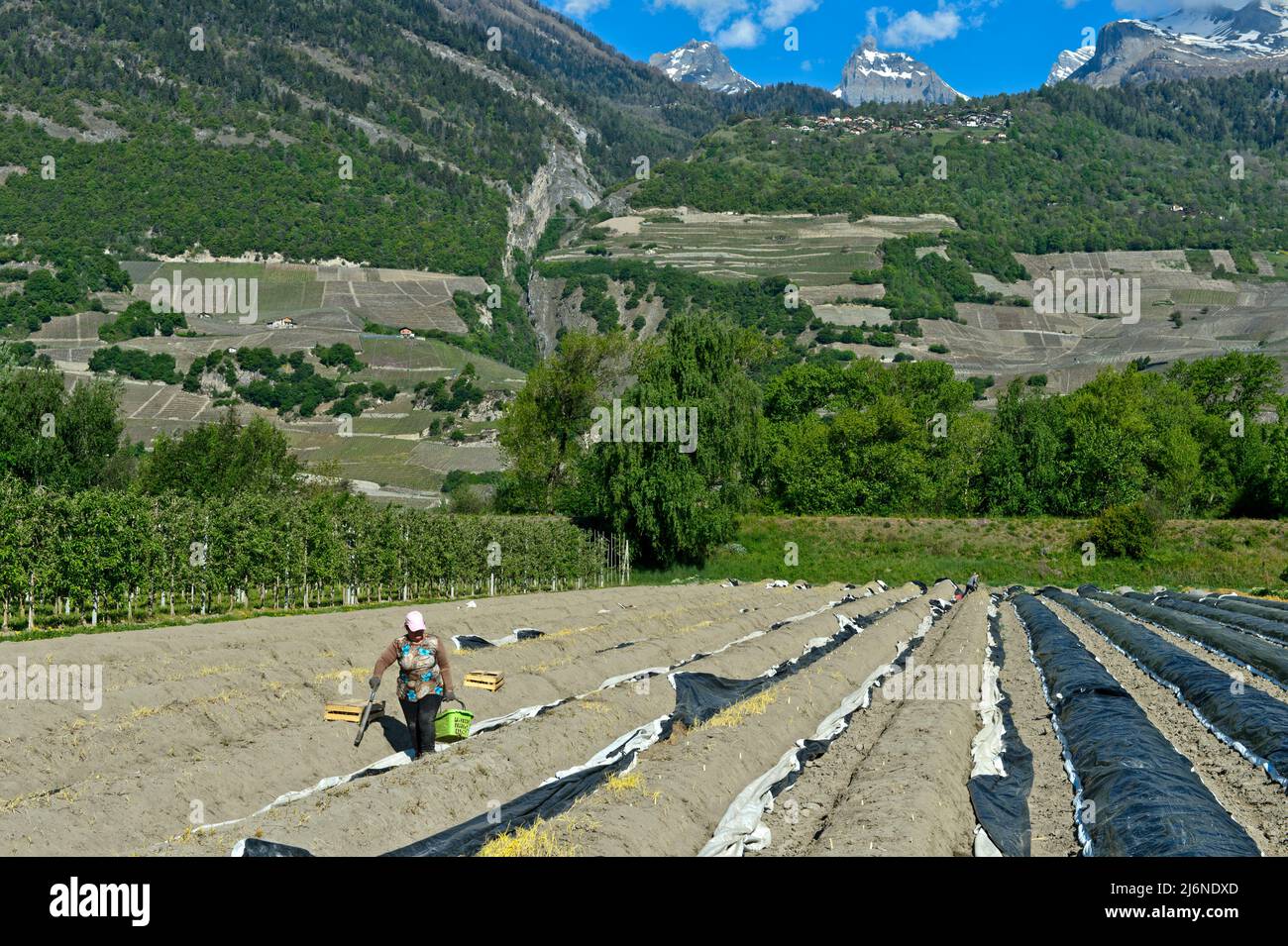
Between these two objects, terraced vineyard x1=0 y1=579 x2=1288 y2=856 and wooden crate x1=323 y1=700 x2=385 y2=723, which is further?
wooden crate x1=323 y1=700 x2=385 y2=723

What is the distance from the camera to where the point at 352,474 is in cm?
11512

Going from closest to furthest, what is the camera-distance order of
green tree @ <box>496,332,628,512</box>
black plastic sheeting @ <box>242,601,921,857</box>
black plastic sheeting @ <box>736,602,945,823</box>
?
black plastic sheeting @ <box>242,601,921,857</box> < black plastic sheeting @ <box>736,602,945,823</box> < green tree @ <box>496,332,628,512</box>

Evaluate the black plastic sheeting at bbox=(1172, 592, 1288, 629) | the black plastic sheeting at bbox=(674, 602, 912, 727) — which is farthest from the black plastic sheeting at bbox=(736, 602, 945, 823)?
the black plastic sheeting at bbox=(1172, 592, 1288, 629)

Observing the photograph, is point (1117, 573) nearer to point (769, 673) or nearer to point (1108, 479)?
point (1108, 479)

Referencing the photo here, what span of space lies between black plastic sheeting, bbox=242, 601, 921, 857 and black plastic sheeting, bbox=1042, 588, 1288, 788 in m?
6.98

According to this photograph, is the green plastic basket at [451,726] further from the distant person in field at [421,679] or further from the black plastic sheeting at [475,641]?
the black plastic sheeting at [475,641]

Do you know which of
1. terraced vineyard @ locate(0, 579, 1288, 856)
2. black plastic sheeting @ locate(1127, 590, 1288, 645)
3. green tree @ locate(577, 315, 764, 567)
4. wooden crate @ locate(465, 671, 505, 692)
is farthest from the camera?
green tree @ locate(577, 315, 764, 567)

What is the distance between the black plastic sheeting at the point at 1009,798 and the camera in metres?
10.6

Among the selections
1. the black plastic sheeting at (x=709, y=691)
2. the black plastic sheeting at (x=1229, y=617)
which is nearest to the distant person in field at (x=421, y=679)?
the black plastic sheeting at (x=709, y=691)

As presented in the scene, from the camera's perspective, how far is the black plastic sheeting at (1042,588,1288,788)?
1397cm

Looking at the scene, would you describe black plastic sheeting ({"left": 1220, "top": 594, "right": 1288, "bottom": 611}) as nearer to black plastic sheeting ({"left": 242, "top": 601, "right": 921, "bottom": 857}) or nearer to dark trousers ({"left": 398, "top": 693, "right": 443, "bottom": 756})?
black plastic sheeting ({"left": 242, "top": 601, "right": 921, "bottom": 857})

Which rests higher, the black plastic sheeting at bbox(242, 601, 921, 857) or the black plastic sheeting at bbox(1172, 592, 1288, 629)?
the black plastic sheeting at bbox(242, 601, 921, 857)

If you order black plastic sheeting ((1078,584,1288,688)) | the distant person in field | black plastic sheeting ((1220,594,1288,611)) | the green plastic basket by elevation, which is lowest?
black plastic sheeting ((1220,594,1288,611))

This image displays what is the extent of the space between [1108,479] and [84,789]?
7230cm
